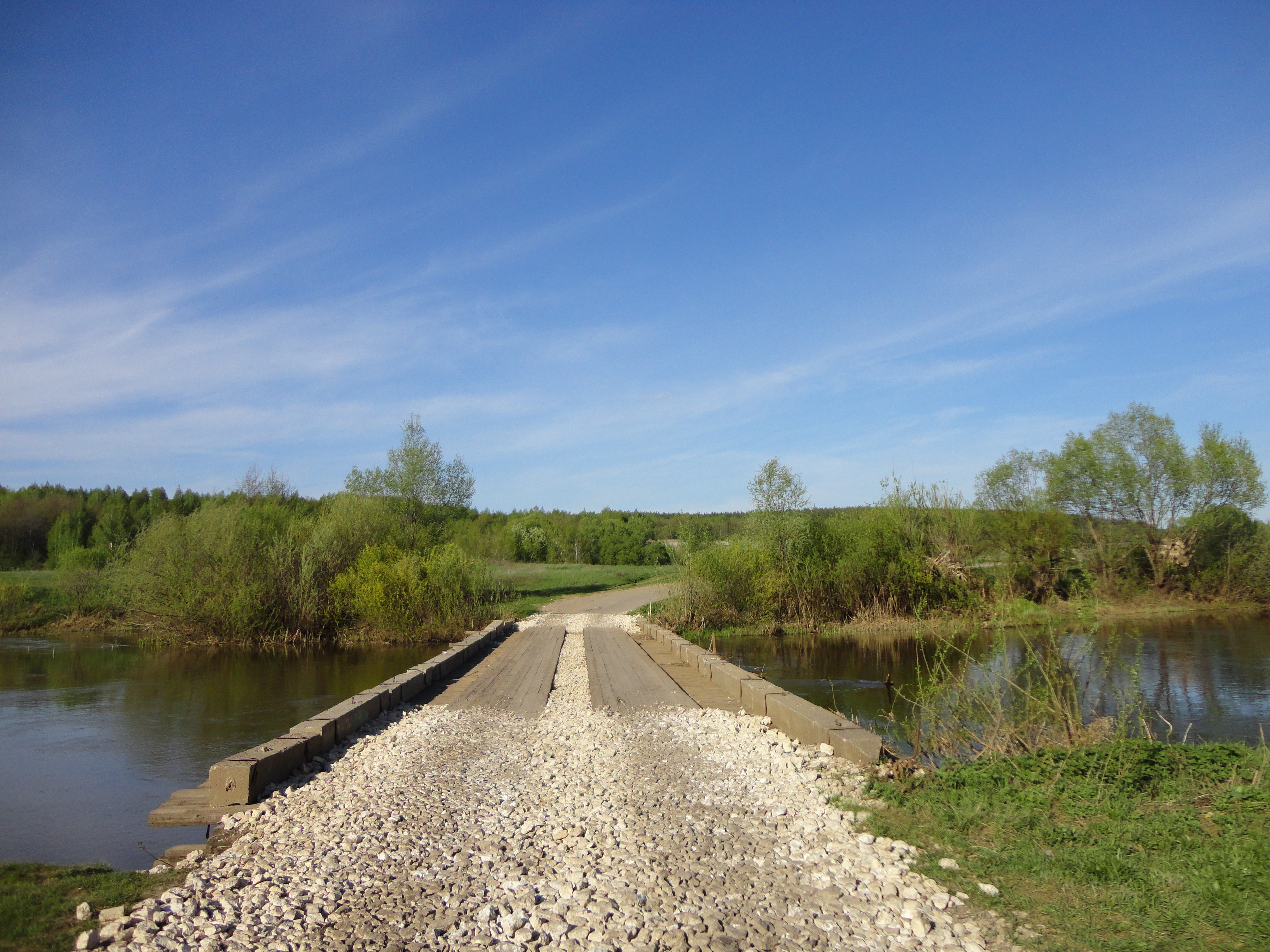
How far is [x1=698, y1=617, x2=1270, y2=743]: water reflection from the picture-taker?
9766 mm

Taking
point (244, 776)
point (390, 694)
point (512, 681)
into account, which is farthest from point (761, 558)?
point (244, 776)

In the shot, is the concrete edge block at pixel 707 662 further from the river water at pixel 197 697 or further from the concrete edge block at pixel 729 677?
the river water at pixel 197 697

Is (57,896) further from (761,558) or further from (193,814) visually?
(761,558)

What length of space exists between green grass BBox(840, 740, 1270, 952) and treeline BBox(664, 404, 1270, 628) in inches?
568

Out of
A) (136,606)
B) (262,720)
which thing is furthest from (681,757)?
(136,606)

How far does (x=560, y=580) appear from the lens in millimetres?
41000

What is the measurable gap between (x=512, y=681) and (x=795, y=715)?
5270 millimetres

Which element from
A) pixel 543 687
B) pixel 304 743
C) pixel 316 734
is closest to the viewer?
pixel 304 743

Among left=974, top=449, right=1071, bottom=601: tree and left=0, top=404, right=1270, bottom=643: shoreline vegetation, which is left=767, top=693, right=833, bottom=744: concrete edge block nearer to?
left=0, top=404, right=1270, bottom=643: shoreline vegetation

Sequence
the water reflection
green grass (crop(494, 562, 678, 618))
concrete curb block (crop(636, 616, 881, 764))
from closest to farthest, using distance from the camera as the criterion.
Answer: concrete curb block (crop(636, 616, 881, 764))
the water reflection
green grass (crop(494, 562, 678, 618))

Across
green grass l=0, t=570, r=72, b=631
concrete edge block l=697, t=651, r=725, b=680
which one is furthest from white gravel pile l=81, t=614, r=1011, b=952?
green grass l=0, t=570, r=72, b=631

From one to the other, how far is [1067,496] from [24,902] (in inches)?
1145

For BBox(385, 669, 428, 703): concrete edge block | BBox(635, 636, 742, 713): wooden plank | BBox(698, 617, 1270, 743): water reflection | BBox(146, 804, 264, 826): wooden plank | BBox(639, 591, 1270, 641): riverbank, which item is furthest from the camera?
BBox(639, 591, 1270, 641): riverbank

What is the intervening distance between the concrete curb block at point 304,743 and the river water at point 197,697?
87 cm
